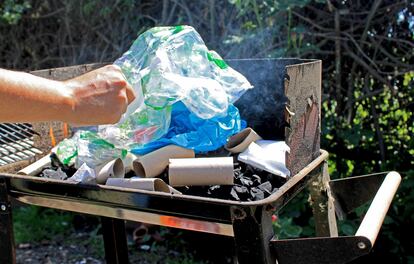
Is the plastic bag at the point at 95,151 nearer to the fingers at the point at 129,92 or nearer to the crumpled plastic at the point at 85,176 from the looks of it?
the crumpled plastic at the point at 85,176

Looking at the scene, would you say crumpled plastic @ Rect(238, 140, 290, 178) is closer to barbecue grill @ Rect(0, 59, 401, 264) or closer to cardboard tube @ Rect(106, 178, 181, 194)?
barbecue grill @ Rect(0, 59, 401, 264)

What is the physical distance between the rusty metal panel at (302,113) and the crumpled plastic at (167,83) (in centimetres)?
25

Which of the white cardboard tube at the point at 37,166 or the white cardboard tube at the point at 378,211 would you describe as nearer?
the white cardboard tube at the point at 378,211

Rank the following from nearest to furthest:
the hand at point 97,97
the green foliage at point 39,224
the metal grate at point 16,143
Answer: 1. the hand at point 97,97
2. the metal grate at point 16,143
3. the green foliage at point 39,224

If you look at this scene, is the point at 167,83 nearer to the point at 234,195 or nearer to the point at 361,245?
the point at 234,195

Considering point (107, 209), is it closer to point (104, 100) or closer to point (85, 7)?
point (104, 100)

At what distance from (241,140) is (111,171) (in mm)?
415

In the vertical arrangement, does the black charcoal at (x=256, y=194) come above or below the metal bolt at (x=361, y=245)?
above

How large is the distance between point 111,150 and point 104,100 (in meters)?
0.41

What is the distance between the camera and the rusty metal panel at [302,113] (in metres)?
1.34

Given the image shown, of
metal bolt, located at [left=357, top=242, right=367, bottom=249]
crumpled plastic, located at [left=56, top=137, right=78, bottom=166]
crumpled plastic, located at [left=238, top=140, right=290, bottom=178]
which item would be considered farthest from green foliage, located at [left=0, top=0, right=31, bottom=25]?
metal bolt, located at [left=357, top=242, right=367, bottom=249]

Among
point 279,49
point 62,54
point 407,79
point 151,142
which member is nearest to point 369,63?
point 407,79

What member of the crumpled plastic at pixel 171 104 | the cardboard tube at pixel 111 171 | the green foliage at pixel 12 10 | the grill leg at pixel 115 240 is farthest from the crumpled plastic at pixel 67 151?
the green foliage at pixel 12 10

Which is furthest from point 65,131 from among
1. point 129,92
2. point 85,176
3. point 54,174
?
point 129,92
